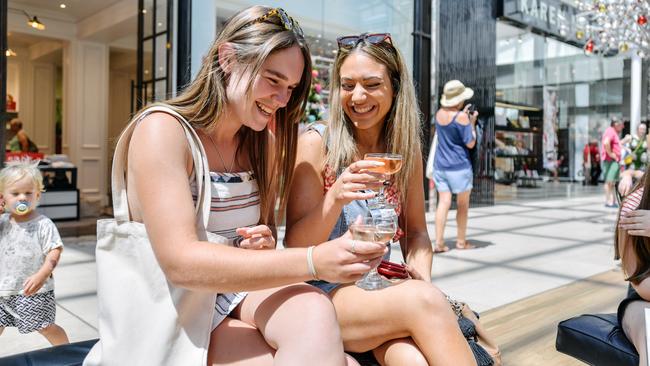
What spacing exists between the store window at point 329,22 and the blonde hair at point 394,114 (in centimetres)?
434

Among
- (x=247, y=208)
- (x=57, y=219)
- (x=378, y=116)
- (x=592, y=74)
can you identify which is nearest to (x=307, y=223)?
(x=247, y=208)

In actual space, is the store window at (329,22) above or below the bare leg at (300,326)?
above

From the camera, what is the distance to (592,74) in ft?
47.1

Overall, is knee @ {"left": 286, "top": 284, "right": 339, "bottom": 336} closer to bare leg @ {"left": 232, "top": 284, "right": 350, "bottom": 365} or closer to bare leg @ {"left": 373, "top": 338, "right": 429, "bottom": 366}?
bare leg @ {"left": 232, "top": 284, "right": 350, "bottom": 365}

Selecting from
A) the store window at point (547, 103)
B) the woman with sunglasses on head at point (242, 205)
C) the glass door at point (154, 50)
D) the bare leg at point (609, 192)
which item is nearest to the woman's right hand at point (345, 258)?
the woman with sunglasses on head at point (242, 205)

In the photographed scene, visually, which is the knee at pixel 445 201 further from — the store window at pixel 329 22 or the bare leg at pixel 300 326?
the bare leg at pixel 300 326

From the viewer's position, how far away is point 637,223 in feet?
5.37

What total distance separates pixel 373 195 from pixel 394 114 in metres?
0.56

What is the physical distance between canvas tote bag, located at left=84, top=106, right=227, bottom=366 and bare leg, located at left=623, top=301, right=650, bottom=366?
1.23 m

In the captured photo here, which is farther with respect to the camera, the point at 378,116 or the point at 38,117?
the point at 38,117

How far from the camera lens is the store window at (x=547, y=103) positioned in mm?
10891

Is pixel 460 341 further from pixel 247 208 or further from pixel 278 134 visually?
pixel 278 134

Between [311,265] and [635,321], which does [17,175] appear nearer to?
[311,265]

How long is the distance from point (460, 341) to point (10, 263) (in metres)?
2.00
